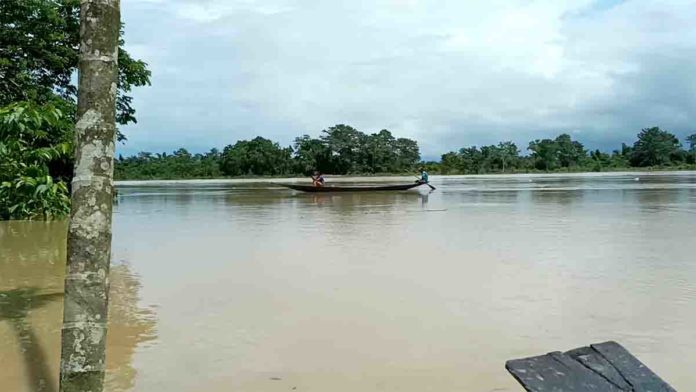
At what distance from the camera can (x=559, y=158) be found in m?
74.6

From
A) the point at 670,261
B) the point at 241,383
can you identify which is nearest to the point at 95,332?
the point at 241,383

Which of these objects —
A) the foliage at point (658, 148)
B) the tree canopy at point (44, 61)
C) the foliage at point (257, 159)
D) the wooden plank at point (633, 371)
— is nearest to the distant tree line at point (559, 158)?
the foliage at point (658, 148)

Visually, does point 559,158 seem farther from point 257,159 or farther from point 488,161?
point 257,159

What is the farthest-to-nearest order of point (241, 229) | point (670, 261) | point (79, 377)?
1. point (241, 229)
2. point (670, 261)
3. point (79, 377)

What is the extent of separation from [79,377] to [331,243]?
888 cm

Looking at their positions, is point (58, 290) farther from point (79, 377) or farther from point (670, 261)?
point (670, 261)

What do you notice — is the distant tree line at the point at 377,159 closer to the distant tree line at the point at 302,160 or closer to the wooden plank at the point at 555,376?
the distant tree line at the point at 302,160

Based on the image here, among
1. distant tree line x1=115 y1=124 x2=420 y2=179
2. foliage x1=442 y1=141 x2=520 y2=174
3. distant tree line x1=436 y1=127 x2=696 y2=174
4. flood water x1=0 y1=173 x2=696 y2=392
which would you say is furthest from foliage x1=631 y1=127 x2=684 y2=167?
flood water x1=0 y1=173 x2=696 y2=392

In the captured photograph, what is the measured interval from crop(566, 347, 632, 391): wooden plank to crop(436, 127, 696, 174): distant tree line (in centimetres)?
7211

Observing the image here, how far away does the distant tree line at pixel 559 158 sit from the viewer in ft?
236

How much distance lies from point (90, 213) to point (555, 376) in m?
1.69

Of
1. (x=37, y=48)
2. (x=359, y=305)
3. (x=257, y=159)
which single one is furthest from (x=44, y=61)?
(x=257, y=159)

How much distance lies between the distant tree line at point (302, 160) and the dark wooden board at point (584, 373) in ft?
222

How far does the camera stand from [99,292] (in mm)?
2352
